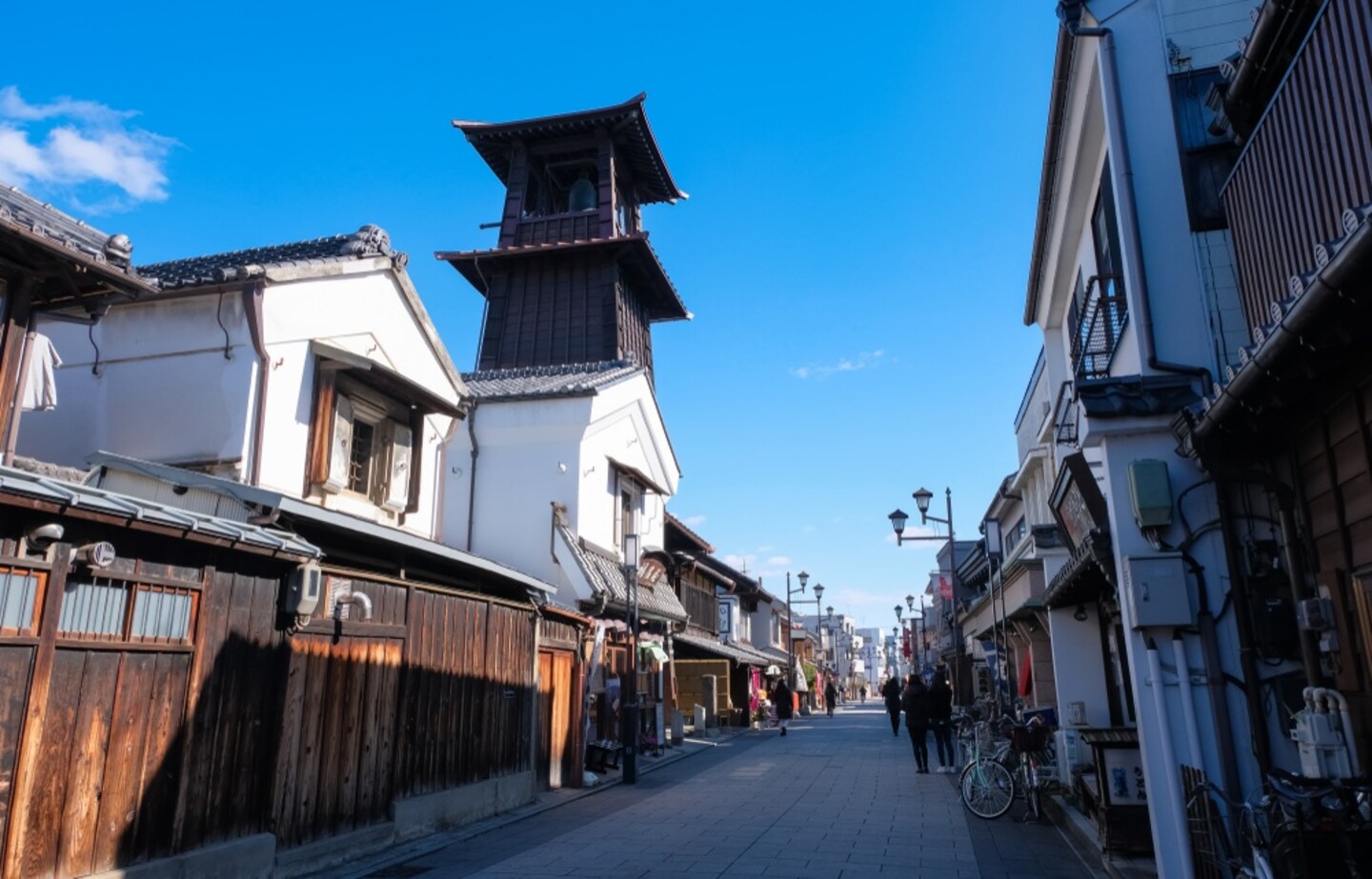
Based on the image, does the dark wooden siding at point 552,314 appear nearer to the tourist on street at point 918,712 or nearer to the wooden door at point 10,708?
the tourist on street at point 918,712

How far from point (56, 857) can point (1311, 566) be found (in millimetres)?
9474

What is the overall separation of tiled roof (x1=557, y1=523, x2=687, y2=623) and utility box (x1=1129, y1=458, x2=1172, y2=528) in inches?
532

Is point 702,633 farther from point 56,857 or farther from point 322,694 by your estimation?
point 56,857

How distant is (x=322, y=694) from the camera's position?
31.4ft

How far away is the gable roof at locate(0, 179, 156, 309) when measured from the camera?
8.45 metres

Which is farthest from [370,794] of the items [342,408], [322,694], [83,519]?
[342,408]

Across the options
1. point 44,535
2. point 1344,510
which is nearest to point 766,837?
point 1344,510

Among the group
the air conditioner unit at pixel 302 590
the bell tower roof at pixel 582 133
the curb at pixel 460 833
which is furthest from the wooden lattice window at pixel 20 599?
the bell tower roof at pixel 582 133

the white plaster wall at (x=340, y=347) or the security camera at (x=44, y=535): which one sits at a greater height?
the white plaster wall at (x=340, y=347)

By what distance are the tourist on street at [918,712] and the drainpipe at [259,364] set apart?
12323mm

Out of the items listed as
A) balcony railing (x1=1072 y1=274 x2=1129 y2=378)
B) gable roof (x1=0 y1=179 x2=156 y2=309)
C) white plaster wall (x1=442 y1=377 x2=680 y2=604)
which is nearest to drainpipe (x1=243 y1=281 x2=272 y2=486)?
gable roof (x1=0 y1=179 x2=156 y2=309)

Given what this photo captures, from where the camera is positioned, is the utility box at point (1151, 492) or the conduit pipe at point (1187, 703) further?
the utility box at point (1151, 492)

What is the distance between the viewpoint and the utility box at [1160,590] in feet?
22.3

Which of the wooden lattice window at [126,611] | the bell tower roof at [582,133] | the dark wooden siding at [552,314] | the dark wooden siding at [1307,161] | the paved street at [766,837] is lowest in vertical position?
the paved street at [766,837]
